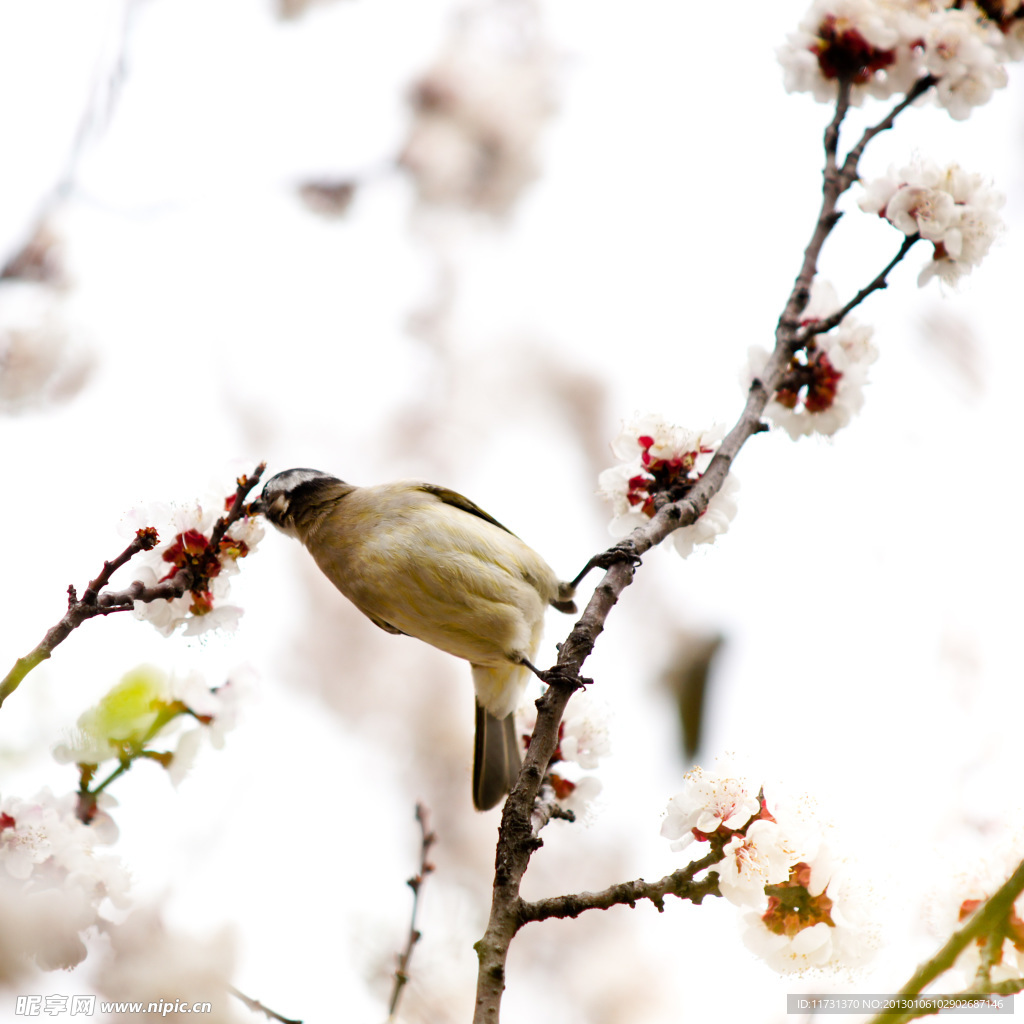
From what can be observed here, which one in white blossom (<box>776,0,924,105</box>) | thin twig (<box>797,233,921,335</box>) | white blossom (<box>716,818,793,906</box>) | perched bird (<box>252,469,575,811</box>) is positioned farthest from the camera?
perched bird (<box>252,469,575,811</box>)

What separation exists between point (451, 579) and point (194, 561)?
1.33 meters

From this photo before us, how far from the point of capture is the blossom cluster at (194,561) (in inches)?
86.9

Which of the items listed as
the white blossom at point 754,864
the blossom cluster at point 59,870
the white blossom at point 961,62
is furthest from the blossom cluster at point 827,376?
the blossom cluster at point 59,870

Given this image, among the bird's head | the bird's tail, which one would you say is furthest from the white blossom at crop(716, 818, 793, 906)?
the bird's head

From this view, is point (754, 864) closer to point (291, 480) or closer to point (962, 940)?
point (962, 940)

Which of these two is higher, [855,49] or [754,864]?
[855,49]

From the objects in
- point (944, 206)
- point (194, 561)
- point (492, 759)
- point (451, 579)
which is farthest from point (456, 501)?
point (944, 206)

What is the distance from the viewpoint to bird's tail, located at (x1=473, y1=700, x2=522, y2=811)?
3.79 m

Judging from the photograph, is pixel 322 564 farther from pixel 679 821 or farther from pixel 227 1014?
pixel 679 821

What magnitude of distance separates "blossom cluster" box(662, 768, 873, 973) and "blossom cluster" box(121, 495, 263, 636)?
1109 mm

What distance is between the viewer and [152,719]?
1.72 metres

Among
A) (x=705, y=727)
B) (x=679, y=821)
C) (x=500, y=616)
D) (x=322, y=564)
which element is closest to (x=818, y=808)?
(x=679, y=821)

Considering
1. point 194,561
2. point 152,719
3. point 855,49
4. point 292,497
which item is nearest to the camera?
point 152,719

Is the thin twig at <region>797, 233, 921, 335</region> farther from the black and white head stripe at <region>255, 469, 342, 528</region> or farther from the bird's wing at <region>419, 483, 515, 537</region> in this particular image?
the black and white head stripe at <region>255, 469, 342, 528</region>
